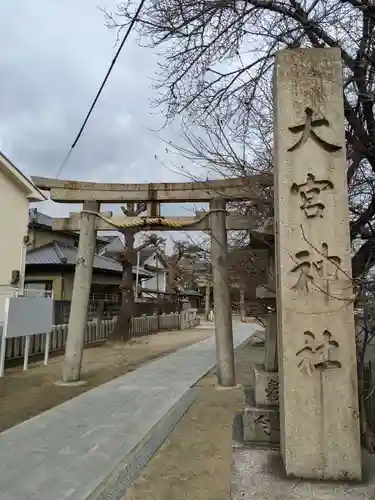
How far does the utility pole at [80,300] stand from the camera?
29.9ft

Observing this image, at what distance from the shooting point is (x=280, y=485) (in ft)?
11.6

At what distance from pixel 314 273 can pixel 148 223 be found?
19.2 ft

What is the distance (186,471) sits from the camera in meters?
4.42

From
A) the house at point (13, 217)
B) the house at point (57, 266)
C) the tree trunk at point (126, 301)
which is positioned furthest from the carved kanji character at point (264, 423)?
the house at point (57, 266)

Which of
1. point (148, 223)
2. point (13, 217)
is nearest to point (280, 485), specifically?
point (148, 223)

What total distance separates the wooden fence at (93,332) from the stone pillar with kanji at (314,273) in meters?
8.95

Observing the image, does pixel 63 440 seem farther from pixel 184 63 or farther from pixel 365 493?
pixel 184 63

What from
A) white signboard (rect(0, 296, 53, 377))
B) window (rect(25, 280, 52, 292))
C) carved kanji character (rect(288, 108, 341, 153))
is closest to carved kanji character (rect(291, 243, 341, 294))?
carved kanji character (rect(288, 108, 341, 153))

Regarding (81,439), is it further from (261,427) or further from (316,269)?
(316,269)

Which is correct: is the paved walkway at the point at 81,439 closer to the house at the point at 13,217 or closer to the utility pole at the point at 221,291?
the utility pole at the point at 221,291

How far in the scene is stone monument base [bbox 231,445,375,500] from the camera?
11.0ft

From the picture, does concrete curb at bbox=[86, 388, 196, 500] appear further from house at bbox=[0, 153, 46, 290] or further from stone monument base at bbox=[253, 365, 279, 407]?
house at bbox=[0, 153, 46, 290]

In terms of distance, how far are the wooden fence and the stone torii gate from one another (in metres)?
2.82

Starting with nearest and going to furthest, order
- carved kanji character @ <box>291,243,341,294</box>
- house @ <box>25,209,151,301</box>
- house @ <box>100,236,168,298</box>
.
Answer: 1. carved kanji character @ <box>291,243,341,294</box>
2. house @ <box>25,209,151,301</box>
3. house @ <box>100,236,168,298</box>
